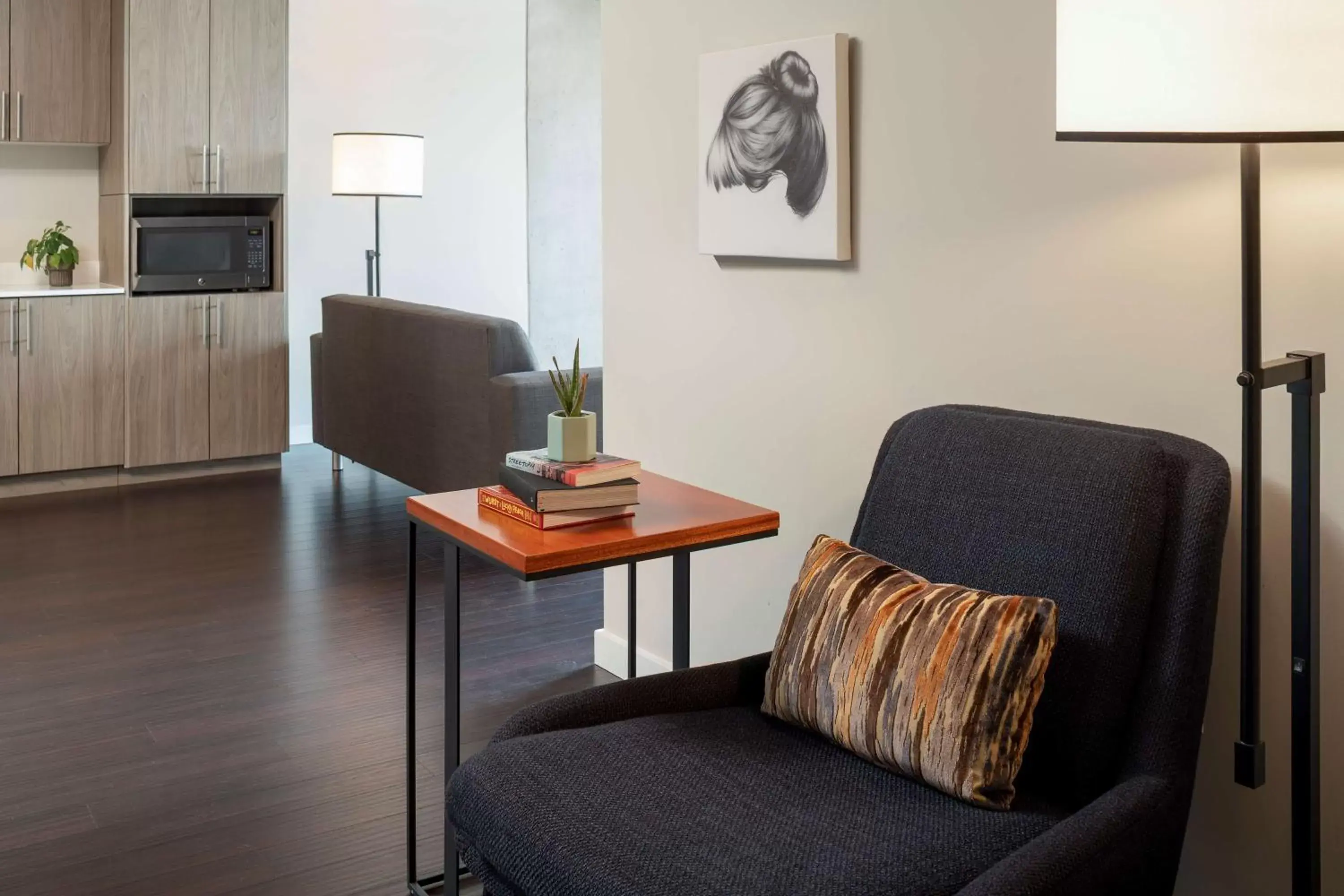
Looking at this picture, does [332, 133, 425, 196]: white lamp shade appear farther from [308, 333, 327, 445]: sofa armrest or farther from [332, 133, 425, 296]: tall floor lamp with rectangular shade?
[308, 333, 327, 445]: sofa armrest

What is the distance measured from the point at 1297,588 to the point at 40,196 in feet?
19.0

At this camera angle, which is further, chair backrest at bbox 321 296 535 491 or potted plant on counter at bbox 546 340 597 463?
chair backrest at bbox 321 296 535 491

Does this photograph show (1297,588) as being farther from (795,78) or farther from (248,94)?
(248,94)

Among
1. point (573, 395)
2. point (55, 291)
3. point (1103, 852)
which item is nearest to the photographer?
point (1103, 852)

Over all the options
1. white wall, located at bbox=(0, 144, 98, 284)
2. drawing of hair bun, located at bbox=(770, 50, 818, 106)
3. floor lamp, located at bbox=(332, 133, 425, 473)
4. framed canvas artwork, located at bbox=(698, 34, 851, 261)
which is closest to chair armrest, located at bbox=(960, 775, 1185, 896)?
framed canvas artwork, located at bbox=(698, 34, 851, 261)

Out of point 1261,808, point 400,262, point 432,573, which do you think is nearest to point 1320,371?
point 1261,808

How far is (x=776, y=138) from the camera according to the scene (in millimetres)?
2723

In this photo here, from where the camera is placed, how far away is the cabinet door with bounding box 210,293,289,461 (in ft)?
19.8

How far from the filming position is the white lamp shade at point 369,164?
20.1 ft

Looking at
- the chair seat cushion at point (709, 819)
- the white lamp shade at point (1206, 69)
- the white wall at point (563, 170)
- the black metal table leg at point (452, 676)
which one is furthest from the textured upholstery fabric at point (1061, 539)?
the white wall at point (563, 170)

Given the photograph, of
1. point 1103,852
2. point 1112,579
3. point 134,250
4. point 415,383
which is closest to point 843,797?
point 1103,852

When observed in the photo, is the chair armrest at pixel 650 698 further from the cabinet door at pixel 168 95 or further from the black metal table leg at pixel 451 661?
the cabinet door at pixel 168 95

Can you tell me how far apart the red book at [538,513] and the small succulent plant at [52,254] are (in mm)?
4326

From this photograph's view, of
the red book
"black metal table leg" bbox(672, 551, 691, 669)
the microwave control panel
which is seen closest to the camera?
the red book
